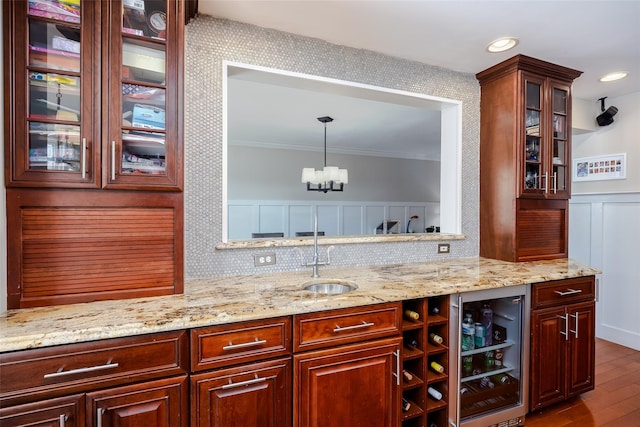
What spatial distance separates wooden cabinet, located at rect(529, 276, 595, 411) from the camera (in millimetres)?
1973

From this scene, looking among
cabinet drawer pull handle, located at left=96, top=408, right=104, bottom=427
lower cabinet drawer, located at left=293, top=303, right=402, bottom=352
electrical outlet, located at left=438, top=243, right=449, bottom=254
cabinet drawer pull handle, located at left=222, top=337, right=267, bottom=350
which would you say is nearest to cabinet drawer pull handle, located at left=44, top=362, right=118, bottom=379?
cabinet drawer pull handle, located at left=96, top=408, right=104, bottom=427

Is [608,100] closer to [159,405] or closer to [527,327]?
[527,327]

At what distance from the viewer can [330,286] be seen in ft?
6.17

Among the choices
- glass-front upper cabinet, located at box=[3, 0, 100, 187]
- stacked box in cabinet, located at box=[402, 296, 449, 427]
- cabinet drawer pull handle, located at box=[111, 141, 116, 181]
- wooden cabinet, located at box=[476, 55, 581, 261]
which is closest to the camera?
glass-front upper cabinet, located at box=[3, 0, 100, 187]

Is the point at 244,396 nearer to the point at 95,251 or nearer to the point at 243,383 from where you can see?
the point at 243,383

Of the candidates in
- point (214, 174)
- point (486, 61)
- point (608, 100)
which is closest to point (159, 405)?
point (214, 174)

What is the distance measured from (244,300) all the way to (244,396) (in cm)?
37

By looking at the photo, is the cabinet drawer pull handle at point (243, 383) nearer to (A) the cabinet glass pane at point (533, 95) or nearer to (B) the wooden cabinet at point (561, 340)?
(B) the wooden cabinet at point (561, 340)

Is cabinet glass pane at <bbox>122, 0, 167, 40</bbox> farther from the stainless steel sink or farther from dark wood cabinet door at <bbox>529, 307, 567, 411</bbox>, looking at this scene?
dark wood cabinet door at <bbox>529, 307, 567, 411</bbox>

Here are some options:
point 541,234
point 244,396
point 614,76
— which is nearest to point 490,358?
point 541,234

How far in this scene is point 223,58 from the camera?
1.86 m

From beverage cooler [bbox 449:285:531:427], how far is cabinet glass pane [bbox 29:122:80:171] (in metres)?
1.89

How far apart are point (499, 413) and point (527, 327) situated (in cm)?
52

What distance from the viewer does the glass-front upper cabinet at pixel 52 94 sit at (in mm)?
1229
